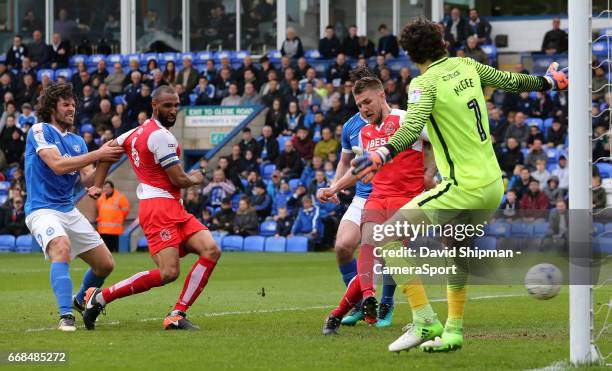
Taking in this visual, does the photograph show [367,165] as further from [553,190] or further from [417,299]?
[553,190]

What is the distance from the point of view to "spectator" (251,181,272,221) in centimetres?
2878

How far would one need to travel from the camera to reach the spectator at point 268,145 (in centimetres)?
3023

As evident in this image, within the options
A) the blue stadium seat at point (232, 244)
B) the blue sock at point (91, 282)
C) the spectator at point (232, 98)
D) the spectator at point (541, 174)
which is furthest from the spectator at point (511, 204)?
the blue sock at point (91, 282)

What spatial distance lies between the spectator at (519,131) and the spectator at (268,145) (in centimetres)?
600

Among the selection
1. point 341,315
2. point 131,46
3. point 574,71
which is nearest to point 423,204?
point 574,71

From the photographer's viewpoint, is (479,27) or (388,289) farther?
(479,27)

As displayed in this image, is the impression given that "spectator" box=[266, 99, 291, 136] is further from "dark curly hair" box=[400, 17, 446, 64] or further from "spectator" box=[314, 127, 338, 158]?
"dark curly hair" box=[400, 17, 446, 64]

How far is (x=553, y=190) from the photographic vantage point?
2509cm

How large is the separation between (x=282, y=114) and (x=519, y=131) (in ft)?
22.1

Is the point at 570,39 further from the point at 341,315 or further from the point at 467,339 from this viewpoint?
the point at 341,315

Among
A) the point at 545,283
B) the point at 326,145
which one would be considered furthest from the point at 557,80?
the point at 326,145

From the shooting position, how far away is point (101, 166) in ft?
36.5

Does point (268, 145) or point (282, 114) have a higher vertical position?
point (282, 114)

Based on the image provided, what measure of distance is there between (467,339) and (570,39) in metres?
2.72
